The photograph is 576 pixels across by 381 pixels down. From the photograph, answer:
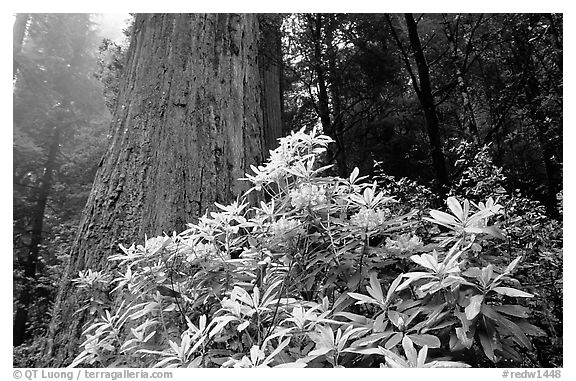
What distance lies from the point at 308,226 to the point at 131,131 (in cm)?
87

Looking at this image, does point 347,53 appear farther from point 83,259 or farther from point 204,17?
point 83,259

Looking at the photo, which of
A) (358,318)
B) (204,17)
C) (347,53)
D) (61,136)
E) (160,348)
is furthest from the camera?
(347,53)

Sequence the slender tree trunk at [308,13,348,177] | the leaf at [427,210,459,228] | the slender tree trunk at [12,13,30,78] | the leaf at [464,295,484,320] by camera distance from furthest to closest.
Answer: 1. the slender tree trunk at [308,13,348,177]
2. the slender tree trunk at [12,13,30,78]
3. the leaf at [427,210,459,228]
4. the leaf at [464,295,484,320]

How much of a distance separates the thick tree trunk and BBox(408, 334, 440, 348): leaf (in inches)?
31.4

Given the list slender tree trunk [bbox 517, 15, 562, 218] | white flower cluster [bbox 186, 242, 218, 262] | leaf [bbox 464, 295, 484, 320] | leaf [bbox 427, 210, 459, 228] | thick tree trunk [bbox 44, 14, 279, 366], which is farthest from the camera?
slender tree trunk [bbox 517, 15, 562, 218]

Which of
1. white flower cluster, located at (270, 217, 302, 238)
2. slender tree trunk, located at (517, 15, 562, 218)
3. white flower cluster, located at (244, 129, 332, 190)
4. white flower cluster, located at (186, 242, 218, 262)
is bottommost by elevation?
white flower cluster, located at (186, 242, 218, 262)

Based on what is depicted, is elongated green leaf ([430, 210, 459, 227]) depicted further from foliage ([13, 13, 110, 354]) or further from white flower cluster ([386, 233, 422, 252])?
foliage ([13, 13, 110, 354])

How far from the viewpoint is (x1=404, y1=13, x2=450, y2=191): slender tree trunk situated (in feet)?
11.7

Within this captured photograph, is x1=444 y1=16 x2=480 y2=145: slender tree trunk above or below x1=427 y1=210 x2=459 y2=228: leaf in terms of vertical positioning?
above

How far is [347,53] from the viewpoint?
4.48 meters

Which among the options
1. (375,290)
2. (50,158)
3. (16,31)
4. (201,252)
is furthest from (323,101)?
(375,290)

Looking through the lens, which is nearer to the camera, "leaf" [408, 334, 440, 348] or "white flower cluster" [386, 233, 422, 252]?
"leaf" [408, 334, 440, 348]

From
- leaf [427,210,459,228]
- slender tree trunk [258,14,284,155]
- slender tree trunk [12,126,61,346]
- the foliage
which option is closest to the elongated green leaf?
leaf [427,210,459,228]
